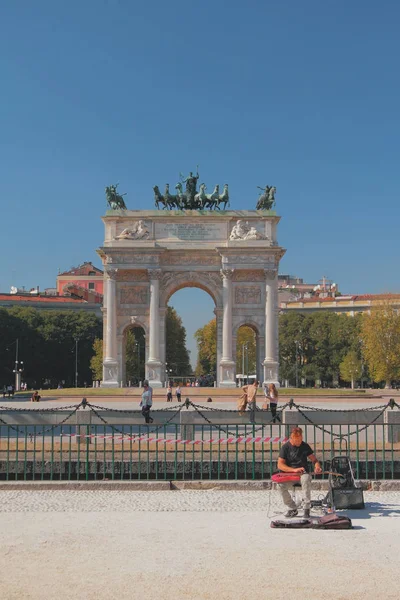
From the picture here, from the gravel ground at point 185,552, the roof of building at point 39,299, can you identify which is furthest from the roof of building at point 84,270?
the gravel ground at point 185,552

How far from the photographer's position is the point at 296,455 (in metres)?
13.9

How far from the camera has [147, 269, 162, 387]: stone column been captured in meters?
61.9

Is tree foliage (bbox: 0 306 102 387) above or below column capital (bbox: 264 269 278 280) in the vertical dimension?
below

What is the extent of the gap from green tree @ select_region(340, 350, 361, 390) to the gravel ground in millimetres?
76612

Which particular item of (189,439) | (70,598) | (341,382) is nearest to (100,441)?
(189,439)

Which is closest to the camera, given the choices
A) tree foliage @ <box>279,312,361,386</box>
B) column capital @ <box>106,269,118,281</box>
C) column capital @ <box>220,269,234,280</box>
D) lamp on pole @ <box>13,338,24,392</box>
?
column capital @ <box>220,269,234,280</box>

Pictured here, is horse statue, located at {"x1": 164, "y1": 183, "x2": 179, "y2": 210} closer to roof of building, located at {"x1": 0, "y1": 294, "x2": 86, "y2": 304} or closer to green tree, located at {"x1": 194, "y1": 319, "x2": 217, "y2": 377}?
green tree, located at {"x1": 194, "y1": 319, "x2": 217, "y2": 377}

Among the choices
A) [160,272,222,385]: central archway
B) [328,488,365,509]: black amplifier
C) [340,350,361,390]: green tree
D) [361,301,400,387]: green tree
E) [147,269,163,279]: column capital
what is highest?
[147,269,163,279]: column capital

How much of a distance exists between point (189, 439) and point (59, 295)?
105993 mm

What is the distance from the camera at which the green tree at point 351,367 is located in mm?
90188

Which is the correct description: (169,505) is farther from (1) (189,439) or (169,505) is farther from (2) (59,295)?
(2) (59,295)

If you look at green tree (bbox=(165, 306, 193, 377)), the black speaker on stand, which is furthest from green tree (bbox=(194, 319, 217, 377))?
the black speaker on stand

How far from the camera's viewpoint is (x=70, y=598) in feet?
28.5

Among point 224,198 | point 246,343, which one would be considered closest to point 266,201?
point 224,198
